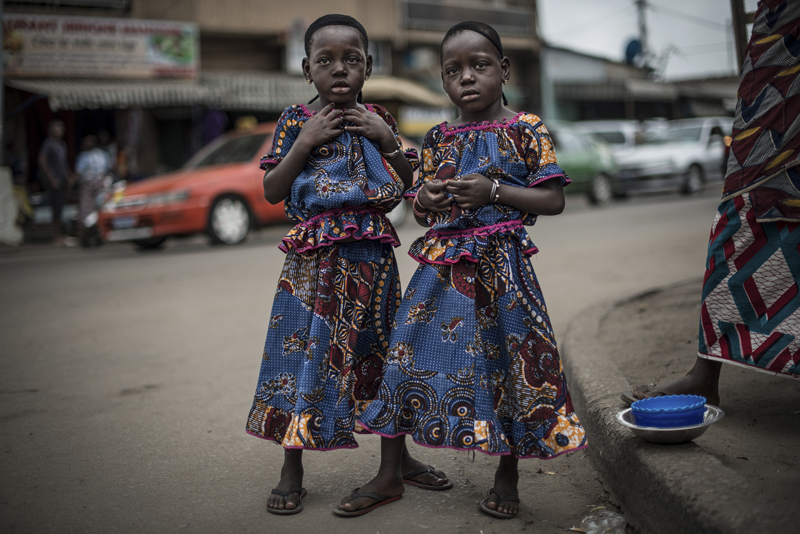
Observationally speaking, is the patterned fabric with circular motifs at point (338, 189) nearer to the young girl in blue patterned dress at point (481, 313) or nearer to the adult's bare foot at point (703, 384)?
the young girl in blue patterned dress at point (481, 313)

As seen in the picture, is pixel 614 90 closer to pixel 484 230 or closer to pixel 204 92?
pixel 204 92

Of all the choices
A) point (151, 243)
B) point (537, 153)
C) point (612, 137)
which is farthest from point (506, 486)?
point (612, 137)

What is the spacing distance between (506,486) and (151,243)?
31.1 feet

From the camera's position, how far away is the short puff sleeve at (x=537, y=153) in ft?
7.83

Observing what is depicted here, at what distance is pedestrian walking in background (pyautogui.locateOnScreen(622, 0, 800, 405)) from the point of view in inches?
99.8

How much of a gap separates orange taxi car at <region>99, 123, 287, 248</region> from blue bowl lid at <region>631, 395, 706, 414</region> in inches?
332

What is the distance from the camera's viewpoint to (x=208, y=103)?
1616cm

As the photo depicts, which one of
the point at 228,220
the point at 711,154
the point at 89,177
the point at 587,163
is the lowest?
the point at 228,220

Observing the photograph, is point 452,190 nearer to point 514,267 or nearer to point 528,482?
point 514,267

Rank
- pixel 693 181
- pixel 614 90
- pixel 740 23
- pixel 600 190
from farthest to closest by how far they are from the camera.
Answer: pixel 614 90 < pixel 693 181 < pixel 600 190 < pixel 740 23

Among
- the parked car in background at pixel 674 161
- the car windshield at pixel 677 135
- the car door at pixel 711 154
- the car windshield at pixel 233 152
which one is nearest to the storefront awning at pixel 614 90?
the car windshield at pixel 677 135

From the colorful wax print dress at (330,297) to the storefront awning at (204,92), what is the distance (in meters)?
13.2

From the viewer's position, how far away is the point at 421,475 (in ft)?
8.57

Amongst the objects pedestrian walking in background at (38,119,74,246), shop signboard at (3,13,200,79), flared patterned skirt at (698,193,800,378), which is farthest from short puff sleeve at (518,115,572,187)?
shop signboard at (3,13,200,79)
